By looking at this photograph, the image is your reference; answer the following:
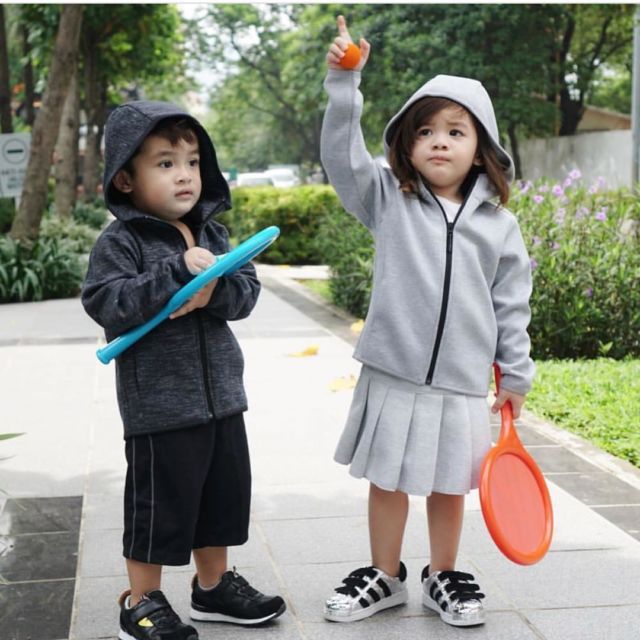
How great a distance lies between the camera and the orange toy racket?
3.01m

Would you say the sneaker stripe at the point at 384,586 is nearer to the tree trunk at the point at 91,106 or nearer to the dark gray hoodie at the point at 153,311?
the dark gray hoodie at the point at 153,311

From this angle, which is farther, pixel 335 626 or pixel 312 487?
pixel 312 487

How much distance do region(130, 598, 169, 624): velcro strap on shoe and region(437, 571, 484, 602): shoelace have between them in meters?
0.82

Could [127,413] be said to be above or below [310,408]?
above

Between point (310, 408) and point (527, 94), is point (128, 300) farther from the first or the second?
point (527, 94)

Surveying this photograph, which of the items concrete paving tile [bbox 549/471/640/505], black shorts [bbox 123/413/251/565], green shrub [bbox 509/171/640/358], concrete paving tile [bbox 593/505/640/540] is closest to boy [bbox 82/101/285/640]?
black shorts [bbox 123/413/251/565]

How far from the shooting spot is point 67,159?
20094 mm

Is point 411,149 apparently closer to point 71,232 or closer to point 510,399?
point 510,399

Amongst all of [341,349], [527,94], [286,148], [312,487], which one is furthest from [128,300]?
[286,148]

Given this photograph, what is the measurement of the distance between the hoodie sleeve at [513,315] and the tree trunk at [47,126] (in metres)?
10.9

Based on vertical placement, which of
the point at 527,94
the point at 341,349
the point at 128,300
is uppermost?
the point at 527,94

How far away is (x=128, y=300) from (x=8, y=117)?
18.5 metres

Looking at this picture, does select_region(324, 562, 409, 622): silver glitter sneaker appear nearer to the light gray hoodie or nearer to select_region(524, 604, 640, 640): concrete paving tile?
select_region(524, 604, 640, 640): concrete paving tile

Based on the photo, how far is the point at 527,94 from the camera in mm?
29609
